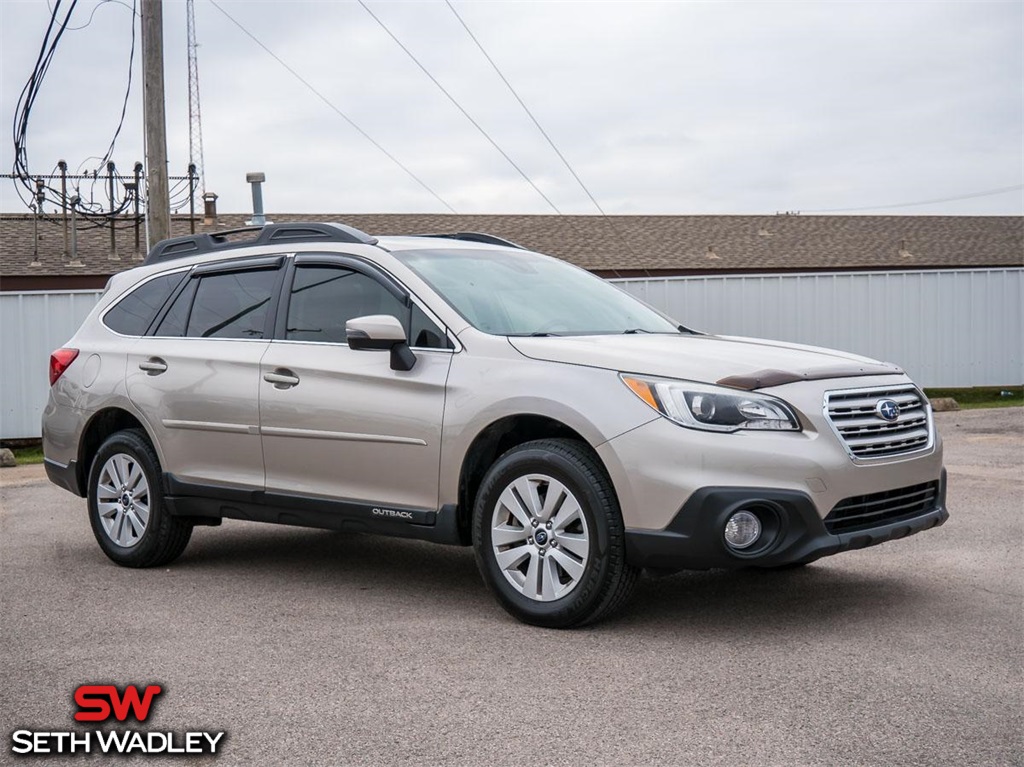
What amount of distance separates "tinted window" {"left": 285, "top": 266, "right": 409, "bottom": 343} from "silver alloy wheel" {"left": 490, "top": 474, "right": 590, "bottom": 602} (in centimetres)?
125

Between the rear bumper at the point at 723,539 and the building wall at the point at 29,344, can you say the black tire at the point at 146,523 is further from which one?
the building wall at the point at 29,344

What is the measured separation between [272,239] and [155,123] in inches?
303

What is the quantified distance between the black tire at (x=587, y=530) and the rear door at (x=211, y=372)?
66.0 inches

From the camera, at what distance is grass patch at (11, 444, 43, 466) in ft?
50.7

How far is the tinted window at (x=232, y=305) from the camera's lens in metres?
7.07

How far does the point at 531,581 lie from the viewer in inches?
221

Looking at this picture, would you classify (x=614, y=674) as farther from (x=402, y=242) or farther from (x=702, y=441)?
(x=402, y=242)

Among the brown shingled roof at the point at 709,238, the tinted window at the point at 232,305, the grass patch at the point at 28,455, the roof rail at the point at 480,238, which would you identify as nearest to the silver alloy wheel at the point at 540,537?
the tinted window at the point at 232,305

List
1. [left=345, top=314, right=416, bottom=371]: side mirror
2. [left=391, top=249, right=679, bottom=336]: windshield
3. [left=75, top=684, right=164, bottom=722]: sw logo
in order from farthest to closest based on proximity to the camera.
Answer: [left=391, top=249, right=679, bottom=336]: windshield, [left=345, top=314, right=416, bottom=371]: side mirror, [left=75, top=684, right=164, bottom=722]: sw logo

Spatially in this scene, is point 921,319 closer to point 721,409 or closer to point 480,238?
point 480,238

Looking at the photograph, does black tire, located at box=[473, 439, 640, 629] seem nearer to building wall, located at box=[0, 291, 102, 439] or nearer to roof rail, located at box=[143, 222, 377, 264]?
roof rail, located at box=[143, 222, 377, 264]

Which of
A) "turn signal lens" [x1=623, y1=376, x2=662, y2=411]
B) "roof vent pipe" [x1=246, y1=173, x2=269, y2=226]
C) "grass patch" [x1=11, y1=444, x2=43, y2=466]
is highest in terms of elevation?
"roof vent pipe" [x1=246, y1=173, x2=269, y2=226]

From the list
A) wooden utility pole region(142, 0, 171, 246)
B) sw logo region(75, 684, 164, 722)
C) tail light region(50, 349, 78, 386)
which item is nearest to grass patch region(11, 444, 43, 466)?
wooden utility pole region(142, 0, 171, 246)

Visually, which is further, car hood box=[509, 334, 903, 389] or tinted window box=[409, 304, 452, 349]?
tinted window box=[409, 304, 452, 349]
